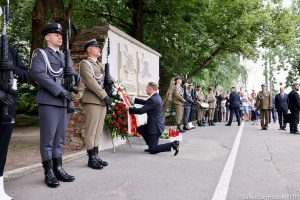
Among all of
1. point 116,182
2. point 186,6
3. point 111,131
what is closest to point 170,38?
point 186,6

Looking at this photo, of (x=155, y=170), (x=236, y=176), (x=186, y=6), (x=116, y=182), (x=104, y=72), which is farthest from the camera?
(x=186, y=6)

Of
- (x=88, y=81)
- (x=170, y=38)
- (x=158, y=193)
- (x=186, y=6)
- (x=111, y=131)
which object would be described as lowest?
(x=158, y=193)

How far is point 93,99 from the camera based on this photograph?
5.47m

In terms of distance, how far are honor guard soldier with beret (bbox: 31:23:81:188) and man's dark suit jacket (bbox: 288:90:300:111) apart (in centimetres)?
1041

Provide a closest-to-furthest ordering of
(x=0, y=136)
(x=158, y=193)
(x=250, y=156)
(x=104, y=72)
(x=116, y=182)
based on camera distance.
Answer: (x=0, y=136), (x=158, y=193), (x=116, y=182), (x=104, y=72), (x=250, y=156)

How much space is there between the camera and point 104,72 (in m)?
5.71

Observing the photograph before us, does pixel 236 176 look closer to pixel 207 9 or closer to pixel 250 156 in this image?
pixel 250 156

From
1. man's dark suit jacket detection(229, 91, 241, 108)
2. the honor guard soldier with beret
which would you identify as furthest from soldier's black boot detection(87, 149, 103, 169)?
man's dark suit jacket detection(229, 91, 241, 108)

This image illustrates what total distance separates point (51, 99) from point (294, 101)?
1076 cm

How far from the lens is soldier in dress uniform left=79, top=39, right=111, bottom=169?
534 cm

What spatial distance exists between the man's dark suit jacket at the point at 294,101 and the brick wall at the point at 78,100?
27.9 ft

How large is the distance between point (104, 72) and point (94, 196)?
2527mm

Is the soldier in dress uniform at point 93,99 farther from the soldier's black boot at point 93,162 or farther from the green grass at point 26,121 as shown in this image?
the green grass at point 26,121

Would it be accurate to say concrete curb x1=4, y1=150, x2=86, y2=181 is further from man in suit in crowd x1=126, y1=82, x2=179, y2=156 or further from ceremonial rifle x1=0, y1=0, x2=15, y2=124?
man in suit in crowd x1=126, y1=82, x2=179, y2=156
